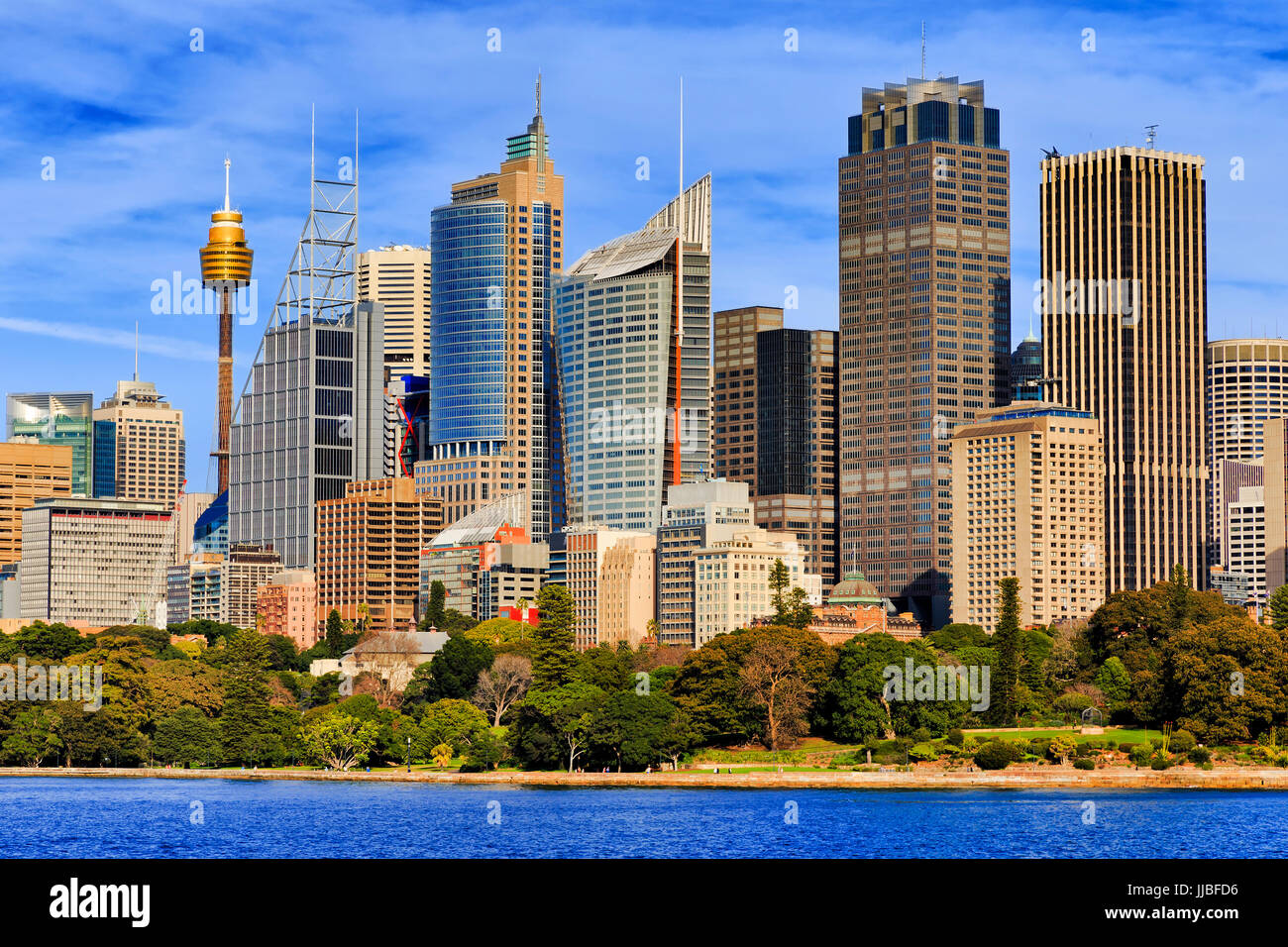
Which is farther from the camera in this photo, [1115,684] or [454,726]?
[454,726]

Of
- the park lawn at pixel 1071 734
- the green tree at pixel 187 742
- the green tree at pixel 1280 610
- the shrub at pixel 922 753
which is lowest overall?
the green tree at pixel 187 742

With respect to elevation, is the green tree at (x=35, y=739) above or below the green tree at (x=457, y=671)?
below

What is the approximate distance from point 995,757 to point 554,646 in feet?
177

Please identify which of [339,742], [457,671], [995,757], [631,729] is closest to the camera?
[995,757]

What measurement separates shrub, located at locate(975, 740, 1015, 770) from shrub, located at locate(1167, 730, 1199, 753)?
1170 centimetres

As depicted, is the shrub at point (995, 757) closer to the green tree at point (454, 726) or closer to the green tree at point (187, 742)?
the green tree at point (454, 726)

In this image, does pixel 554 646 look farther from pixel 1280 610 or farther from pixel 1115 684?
pixel 1280 610

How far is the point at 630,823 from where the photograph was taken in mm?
100312

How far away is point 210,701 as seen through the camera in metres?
166

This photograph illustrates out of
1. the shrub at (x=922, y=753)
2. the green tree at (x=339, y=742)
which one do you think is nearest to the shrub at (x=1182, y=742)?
the shrub at (x=922, y=753)

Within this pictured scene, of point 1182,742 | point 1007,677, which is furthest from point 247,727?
point 1182,742

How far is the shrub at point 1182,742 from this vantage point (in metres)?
128

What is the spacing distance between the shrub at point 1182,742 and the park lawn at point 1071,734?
2640 millimetres

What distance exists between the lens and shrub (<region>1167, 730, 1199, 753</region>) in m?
128
